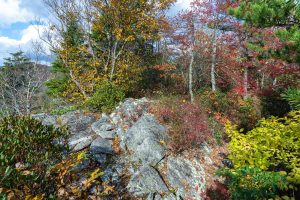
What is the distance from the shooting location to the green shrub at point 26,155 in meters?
3.04

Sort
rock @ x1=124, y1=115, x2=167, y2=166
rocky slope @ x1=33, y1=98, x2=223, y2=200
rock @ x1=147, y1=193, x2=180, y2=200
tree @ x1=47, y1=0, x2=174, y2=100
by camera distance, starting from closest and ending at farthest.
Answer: rock @ x1=147, y1=193, x2=180, y2=200 → rocky slope @ x1=33, y1=98, x2=223, y2=200 → rock @ x1=124, y1=115, x2=167, y2=166 → tree @ x1=47, y1=0, x2=174, y2=100

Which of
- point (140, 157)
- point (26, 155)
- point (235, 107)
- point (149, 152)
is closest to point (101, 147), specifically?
point (140, 157)

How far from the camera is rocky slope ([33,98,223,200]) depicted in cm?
623

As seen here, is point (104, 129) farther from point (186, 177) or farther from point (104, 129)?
point (186, 177)

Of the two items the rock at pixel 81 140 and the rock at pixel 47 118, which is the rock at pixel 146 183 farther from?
the rock at pixel 47 118

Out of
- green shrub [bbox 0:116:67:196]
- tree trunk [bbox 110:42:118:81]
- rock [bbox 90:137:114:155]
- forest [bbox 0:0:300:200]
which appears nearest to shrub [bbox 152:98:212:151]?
forest [bbox 0:0:300:200]

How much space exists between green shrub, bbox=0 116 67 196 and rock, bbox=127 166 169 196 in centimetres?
249

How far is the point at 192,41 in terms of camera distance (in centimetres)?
1140

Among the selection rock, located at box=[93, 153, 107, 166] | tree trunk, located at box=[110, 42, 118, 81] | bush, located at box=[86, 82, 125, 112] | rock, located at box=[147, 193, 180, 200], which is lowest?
rock, located at box=[147, 193, 180, 200]

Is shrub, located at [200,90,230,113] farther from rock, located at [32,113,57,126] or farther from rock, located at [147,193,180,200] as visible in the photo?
rock, located at [32,113,57,126]

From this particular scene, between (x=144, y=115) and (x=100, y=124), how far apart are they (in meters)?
1.86

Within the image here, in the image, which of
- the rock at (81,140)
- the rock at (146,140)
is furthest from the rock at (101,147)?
the rock at (146,140)

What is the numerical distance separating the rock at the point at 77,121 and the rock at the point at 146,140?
8.08ft

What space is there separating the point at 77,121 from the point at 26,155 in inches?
255
